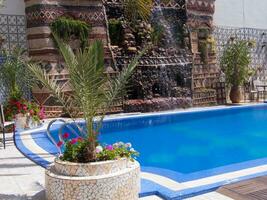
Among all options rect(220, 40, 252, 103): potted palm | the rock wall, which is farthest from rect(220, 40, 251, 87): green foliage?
the rock wall

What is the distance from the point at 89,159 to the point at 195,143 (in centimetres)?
532

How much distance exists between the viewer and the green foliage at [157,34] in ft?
49.6

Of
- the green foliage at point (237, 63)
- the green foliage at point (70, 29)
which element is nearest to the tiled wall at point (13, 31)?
the green foliage at point (70, 29)

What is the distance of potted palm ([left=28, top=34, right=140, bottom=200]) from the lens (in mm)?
3865

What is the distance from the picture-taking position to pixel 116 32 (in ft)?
47.4

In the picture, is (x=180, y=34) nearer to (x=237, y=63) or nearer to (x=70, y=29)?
(x=237, y=63)

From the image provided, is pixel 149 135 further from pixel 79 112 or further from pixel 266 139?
pixel 79 112

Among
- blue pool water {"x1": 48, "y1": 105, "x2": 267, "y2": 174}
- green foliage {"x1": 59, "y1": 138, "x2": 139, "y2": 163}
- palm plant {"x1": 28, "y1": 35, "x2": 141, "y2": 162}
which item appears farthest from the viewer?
blue pool water {"x1": 48, "y1": 105, "x2": 267, "y2": 174}

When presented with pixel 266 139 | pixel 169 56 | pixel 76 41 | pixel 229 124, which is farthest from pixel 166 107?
pixel 266 139

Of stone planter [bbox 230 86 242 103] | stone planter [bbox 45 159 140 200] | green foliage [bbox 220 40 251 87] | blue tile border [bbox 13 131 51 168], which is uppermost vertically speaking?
green foliage [bbox 220 40 251 87]

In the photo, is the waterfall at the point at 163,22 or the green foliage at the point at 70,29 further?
the waterfall at the point at 163,22

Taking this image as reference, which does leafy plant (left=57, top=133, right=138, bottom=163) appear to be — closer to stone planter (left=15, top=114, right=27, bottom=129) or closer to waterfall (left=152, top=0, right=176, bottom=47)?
stone planter (left=15, top=114, right=27, bottom=129)

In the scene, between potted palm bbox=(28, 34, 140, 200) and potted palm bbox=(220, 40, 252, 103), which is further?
potted palm bbox=(220, 40, 252, 103)

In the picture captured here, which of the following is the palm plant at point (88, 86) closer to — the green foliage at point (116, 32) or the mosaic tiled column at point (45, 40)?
the mosaic tiled column at point (45, 40)
